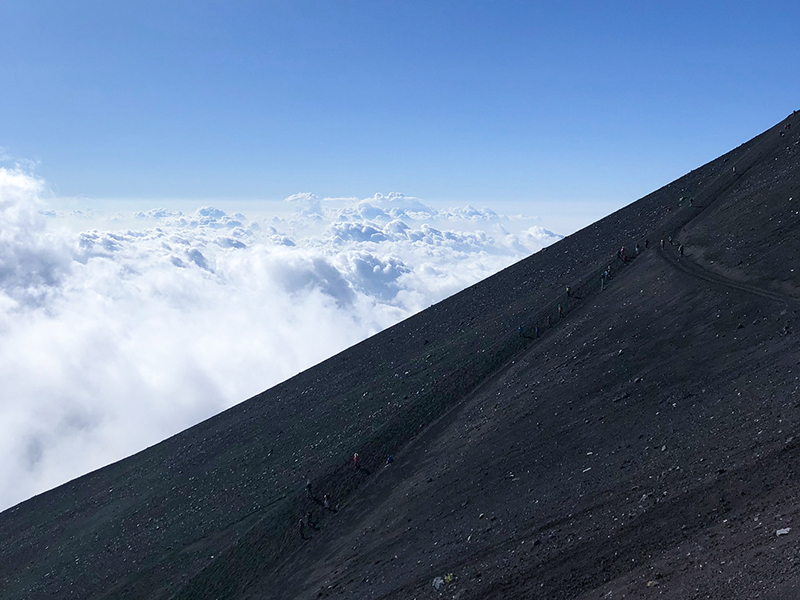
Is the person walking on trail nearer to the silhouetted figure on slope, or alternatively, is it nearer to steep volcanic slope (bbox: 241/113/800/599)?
the silhouetted figure on slope

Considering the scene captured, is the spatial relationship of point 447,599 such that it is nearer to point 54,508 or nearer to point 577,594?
point 577,594

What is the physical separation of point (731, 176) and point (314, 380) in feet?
188

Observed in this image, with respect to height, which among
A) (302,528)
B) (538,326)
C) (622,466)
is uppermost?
(538,326)

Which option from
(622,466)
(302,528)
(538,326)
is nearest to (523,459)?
(622,466)

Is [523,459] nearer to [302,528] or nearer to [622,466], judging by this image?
[622,466]

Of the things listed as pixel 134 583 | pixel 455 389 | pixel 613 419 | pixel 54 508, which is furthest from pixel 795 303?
pixel 54 508

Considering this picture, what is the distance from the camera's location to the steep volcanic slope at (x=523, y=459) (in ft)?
74.6

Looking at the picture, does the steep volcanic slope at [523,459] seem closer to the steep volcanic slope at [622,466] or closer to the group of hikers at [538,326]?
the steep volcanic slope at [622,466]

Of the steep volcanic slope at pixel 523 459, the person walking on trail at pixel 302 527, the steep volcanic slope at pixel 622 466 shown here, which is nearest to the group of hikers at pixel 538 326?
the person walking on trail at pixel 302 527

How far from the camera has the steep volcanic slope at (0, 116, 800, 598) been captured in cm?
2275

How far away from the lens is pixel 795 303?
36812 mm

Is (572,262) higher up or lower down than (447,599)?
higher up

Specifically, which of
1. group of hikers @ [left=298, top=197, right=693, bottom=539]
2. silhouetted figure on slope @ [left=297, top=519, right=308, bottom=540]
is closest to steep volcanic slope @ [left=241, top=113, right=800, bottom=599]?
silhouetted figure on slope @ [left=297, top=519, right=308, bottom=540]

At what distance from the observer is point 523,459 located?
3375 centimetres
